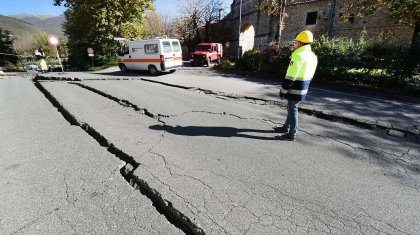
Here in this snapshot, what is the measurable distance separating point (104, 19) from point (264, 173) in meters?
25.2

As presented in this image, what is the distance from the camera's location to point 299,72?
398 cm

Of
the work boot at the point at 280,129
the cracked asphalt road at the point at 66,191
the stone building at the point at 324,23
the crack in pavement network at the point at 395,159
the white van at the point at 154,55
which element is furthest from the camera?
the stone building at the point at 324,23

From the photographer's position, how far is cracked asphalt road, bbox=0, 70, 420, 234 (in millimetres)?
2383

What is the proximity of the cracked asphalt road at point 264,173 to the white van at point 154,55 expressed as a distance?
9.02 metres

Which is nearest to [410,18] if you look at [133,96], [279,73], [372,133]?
[279,73]

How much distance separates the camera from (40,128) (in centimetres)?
498

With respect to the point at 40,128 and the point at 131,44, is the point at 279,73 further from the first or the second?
the point at 40,128

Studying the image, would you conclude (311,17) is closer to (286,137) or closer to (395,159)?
(286,137)

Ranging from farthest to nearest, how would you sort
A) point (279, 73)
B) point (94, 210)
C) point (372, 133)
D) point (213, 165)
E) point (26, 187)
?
point (279, 73) < point (372, 133) < point (213, 165) < point (26, 187) < point (94, 210)

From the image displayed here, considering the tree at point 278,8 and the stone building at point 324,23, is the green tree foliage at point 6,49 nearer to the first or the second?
the stone building at point 324,23

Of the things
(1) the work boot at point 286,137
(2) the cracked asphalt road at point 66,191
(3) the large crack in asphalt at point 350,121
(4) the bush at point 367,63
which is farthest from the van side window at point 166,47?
(1) the work boot at point 286,137

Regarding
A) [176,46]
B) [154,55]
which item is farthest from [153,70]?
[176,46]

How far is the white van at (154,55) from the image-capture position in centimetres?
1415

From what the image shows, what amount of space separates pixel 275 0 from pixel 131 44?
10.2m
